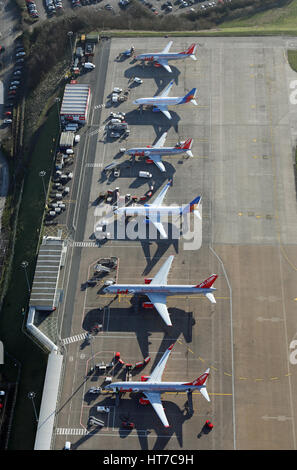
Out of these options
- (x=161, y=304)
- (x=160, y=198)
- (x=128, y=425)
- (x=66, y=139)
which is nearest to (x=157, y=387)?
(x=128, y=425)

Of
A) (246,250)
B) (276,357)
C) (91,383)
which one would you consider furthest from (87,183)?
(276,357)

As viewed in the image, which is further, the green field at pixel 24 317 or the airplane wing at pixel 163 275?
the airplane wing at pixel 163 275

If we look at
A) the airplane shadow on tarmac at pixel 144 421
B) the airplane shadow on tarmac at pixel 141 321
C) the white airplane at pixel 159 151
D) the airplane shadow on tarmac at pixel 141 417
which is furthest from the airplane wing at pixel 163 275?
the white airplane at pixel 159 151

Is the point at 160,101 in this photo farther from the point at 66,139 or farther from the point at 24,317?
the point at 24,317

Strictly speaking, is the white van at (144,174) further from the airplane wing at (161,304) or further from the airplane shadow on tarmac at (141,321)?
the airplane wing at (161,304)

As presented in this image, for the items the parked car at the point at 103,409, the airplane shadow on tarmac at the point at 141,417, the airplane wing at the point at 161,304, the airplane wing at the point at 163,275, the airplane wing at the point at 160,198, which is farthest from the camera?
the airplane wing at the point at 160,198

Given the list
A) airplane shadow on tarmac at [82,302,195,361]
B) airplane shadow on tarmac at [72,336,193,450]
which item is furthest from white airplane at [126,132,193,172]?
airplane shadow on tarmac at [72,336,193,450]

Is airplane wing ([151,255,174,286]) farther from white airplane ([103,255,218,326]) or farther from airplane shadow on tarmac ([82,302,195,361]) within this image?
airplane shadow on tarmac ([82,302,195,361])
